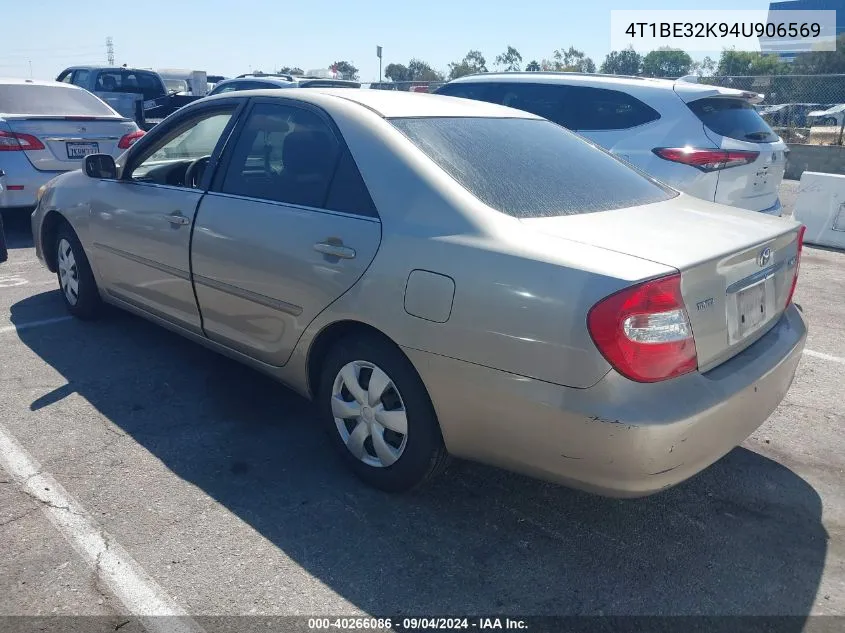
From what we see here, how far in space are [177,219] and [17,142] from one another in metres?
4.71

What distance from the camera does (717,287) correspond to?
101 inches

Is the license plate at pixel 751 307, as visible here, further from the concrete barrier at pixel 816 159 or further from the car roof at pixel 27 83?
the concrete barrier at pixel 816 159

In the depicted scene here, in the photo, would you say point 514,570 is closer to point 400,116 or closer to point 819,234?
point 400,116

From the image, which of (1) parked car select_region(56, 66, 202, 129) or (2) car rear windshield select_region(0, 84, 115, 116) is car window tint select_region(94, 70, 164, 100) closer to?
(1) parked car select_region(56, 66, 202, 129)

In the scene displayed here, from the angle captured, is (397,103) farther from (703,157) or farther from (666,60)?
(666,60)

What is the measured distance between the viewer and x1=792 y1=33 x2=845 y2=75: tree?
3178 centimetres

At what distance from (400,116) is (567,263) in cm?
124

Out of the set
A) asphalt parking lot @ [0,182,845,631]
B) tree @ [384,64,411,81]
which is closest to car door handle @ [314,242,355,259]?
asphalt parking lot @ [0,182,845,631]

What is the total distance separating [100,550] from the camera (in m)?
2.70

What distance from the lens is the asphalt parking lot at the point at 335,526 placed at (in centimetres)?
252

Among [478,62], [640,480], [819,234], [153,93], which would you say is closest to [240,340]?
[640,480]

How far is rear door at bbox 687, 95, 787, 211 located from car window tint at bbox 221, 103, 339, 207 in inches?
153

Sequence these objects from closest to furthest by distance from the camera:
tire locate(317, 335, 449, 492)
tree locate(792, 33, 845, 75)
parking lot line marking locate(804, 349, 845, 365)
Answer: tire locate(317, 335, 449, 492) → parking lot line marking locate(804, 349, 845, 365) → tree locate(792, 33, 845, 75)

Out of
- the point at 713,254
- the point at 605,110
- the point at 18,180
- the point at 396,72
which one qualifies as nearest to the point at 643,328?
the point at 713,254
